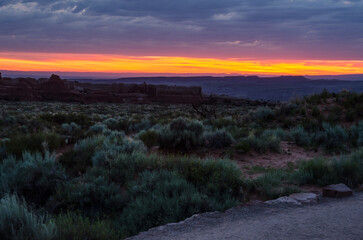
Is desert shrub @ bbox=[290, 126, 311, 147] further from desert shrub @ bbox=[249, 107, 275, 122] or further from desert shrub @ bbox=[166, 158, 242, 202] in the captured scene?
desert shrub @ bbox=[166, 158, 242, 202]

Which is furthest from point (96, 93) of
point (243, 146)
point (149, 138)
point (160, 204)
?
point (160, 204)

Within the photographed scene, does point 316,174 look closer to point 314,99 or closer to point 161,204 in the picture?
point 161,204

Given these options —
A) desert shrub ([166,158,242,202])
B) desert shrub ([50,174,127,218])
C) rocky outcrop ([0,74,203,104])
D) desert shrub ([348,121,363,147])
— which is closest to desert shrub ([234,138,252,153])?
desert shrub ([166,158,242,202])

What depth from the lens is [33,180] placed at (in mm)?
5828

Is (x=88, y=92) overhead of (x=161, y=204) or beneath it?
beneath

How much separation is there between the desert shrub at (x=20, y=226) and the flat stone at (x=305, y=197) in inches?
145

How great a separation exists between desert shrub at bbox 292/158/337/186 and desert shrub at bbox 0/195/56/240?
473cm

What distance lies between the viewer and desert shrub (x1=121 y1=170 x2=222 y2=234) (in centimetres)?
Answer: 448

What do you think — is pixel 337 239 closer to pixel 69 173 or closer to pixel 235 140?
pixel 69 173

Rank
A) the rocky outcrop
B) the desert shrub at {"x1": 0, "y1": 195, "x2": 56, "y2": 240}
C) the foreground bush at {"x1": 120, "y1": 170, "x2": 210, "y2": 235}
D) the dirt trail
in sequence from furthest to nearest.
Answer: the rocky outcrop, the foreground bush at {"x1": 120, "y1": 170, "x2": 210, "y2": 235}, the dirt trail, the desert shrub at {"x1": 0, "y1": 195, "x2": 56, "y2": 240}

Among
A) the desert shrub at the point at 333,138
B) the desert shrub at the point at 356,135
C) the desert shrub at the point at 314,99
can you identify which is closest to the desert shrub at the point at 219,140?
the desert shrub at the point at 333,138

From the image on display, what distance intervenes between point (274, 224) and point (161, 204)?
1677 millimetres

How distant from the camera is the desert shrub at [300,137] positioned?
10.6 meters

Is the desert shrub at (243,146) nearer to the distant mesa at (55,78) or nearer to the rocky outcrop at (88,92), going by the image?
the rocky outcrop at (88,92)
